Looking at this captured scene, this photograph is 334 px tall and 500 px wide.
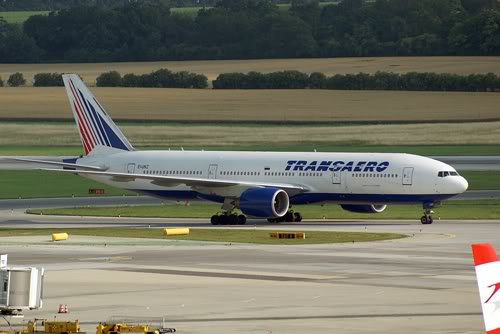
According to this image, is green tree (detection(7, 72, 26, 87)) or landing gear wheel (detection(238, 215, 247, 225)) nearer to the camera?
landing gear wheel (detection(238, 215, 247, 225))

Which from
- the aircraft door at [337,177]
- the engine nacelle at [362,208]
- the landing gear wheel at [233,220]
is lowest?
the landing gear wheel at [233,220]

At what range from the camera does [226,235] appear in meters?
65.1

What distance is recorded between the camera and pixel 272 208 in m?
72.1

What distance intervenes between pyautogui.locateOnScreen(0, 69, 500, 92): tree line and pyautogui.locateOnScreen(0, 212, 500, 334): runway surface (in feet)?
304

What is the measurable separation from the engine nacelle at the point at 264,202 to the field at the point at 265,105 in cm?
7339

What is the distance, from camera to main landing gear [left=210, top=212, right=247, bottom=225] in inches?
2926

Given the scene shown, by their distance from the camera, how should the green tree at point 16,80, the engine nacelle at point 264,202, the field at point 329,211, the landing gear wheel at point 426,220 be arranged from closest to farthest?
the landing gear wheel at point 426,220, the engine nacelle at point 264,202, the field at point 329,211, the green tree at point 16,80

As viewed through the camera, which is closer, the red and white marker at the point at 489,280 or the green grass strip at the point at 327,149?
the red and white marker at the point at 489,280

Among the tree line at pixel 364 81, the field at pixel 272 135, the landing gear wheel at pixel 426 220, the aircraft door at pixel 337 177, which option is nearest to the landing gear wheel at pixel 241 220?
the aircraft door at pixel 337 177

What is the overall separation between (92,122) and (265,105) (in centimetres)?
7590

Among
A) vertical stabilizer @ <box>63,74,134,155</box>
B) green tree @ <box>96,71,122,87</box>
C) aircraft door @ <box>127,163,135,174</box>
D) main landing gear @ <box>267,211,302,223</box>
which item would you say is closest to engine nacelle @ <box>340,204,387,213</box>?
main landing gear @ <box>267,211,302,223</box>

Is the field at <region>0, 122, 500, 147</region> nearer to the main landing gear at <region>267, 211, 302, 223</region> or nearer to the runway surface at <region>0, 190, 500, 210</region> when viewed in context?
the runway surface at <region>0, 190, 500, 210</region>

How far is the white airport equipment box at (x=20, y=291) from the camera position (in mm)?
30375

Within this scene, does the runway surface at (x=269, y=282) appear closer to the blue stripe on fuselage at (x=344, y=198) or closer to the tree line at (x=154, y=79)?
the blue stripe on fuselage at (x=344, y=198)
